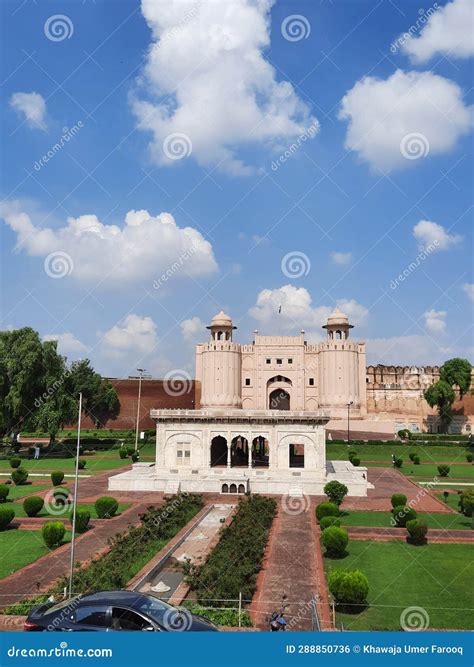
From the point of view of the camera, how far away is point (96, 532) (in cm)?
1927

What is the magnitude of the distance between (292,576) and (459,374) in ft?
165

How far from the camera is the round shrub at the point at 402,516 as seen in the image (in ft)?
63.8

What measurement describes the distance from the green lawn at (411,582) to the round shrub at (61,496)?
14042 mm

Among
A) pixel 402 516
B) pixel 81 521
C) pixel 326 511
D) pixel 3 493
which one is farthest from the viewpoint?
pixel 3 493

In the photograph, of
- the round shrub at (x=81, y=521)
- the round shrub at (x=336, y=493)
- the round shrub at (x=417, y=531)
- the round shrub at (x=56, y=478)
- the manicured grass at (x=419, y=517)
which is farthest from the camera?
the round shrub at (x=56, y=478)

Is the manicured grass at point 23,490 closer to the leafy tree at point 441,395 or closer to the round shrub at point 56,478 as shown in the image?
the round shrub at point 56,478

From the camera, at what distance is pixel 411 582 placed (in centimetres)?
1365

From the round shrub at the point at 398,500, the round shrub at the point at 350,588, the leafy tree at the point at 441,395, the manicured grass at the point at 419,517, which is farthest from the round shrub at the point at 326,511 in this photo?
the leafy tree at the point at 441,395

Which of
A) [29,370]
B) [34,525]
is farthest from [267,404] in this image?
[34,525]

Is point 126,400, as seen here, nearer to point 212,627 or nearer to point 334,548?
point 334,548

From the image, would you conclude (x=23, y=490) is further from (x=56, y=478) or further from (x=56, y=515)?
(x=56, y=515)

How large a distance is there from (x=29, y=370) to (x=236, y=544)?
2945cm

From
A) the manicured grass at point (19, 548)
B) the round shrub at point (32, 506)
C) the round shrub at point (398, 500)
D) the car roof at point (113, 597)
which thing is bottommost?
the manicured grass at point (19, 548)

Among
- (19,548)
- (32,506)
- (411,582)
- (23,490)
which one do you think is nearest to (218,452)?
(23,490)
